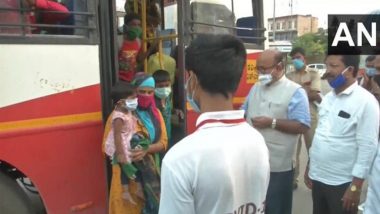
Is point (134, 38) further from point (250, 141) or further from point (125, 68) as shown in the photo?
point (250, 141)

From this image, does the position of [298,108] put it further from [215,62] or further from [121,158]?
[215,62]

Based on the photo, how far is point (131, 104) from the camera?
3160 mm

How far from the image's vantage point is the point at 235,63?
1437mm

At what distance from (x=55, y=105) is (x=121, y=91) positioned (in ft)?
1.57

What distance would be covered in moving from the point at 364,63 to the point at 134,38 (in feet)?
10.9

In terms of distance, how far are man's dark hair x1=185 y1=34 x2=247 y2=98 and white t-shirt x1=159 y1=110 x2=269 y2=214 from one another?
9cm

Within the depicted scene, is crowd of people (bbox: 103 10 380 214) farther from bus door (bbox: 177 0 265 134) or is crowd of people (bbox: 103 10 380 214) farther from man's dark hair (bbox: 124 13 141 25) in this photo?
bus door (bbox: 177 0 265 134)

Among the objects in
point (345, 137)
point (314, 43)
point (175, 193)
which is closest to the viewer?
point (175, 193)

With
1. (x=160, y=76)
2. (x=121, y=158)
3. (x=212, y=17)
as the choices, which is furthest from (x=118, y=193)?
(x=212, y=17)

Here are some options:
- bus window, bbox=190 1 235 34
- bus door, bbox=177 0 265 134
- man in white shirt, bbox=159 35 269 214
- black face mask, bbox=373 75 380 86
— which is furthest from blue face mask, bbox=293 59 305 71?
man in white shirt, bbox=159 35 269 214

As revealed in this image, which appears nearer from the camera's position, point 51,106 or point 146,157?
point 51,106

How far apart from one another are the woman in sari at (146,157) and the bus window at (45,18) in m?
0.58

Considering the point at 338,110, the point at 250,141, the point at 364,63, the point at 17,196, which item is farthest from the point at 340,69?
the point at 364,63

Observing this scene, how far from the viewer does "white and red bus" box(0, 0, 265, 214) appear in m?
2.68
